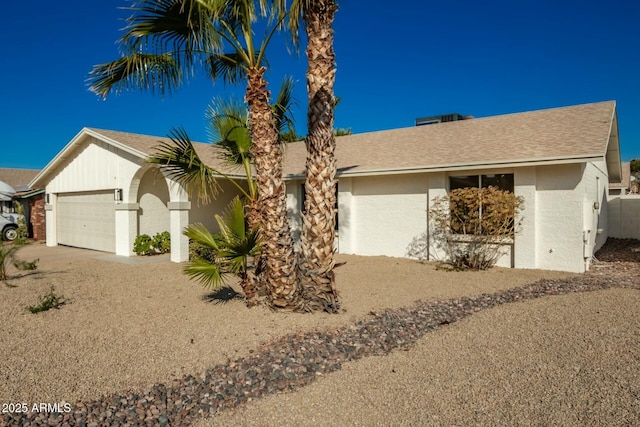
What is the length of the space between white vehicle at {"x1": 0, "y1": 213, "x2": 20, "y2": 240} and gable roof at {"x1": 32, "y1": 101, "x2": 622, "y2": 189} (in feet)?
19.1

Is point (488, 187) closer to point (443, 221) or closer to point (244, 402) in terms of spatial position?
point (443, 221)

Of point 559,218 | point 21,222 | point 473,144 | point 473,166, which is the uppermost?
point 473,144

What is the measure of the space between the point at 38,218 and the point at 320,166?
21.7 meters

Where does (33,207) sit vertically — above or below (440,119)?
below

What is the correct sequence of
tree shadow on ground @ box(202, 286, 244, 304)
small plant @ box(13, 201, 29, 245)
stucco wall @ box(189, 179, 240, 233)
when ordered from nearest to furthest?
1. tree shadow on ground @ box(202, 286, 244, 304)
2. stucco wall @ box(189, 179, 240, 233)
3. small plant @ box(13, 201, 29, 245)

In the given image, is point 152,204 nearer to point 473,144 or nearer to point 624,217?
point 473,144

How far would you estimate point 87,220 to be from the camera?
17.1 meters

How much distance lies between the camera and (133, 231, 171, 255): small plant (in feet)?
47.9

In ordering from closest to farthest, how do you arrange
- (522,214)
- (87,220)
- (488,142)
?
(522,214) < (488,142) < (87,220)

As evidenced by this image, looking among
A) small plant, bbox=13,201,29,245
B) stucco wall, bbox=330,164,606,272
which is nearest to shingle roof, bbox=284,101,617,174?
stucco wall, bbox=330,164,606,272

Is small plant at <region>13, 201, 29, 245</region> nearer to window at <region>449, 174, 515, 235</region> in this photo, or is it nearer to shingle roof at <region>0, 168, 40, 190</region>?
shingle roof at <region>0, 168, 40, 190</region>

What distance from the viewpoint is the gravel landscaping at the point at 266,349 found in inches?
152

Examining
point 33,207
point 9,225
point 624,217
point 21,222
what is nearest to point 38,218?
point 21,222

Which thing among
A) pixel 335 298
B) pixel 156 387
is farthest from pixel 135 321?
pixel 335 298
